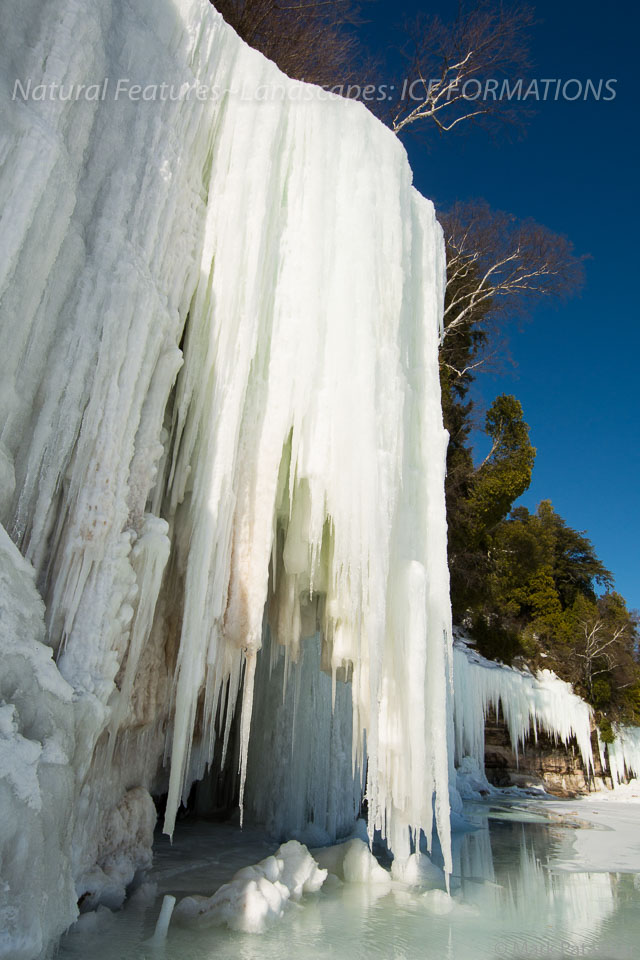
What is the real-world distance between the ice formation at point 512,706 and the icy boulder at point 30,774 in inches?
432

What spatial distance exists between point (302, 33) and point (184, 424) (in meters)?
7.93

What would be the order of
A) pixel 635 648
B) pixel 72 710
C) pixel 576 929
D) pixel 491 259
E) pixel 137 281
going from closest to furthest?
pixel 72 710, pixel 137 281, pixel 576 929, pixel 491 259, pixel 635 648

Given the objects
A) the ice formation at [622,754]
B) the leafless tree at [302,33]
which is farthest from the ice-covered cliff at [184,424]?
the ice formation at [622,754]

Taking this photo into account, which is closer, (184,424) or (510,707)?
(184,424)

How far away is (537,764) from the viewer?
16.2 m

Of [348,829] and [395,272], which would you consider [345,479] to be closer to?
[395,272]

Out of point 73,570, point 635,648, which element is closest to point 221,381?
point 73,570

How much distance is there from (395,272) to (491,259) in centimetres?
818

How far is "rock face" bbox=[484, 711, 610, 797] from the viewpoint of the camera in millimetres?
15781

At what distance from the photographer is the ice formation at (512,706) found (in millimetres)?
12984

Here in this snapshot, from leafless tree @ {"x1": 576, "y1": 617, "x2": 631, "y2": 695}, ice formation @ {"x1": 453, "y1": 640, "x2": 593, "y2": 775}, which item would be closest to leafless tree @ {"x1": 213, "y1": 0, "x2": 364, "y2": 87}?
ice formation @ {"x1": 453, "y1": 640, "x2": 593, "y2": 775}

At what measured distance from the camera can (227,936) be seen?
10.6ft

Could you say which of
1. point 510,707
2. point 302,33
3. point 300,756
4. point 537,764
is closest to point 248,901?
point 300,756

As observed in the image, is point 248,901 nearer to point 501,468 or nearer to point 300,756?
point 300,756
